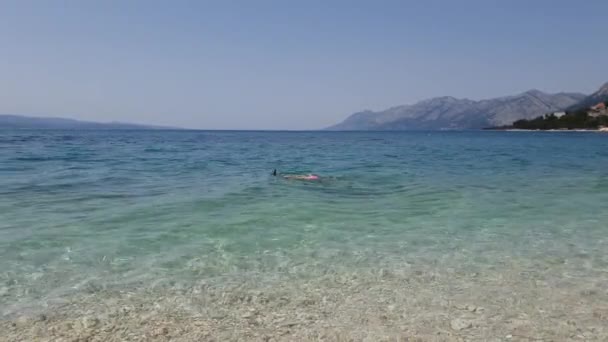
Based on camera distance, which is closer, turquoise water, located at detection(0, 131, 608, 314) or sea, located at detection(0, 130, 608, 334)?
sea, located at detection(0, 130, 608, 334)

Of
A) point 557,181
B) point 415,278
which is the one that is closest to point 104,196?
point 415,278

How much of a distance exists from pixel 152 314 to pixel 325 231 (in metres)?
5.36

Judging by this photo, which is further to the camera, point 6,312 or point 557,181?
point 557,181

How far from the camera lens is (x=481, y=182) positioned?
66.8ft

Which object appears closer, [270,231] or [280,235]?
[280,235]

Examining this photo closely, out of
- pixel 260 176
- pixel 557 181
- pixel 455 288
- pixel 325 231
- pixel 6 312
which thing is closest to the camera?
pixel 6 312

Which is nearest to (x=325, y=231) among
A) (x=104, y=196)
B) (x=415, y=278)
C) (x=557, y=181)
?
(x=415, y=278)

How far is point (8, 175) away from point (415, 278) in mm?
20354

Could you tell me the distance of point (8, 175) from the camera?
2036 cm

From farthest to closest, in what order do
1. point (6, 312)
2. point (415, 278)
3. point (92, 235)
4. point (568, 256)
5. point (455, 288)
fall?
point (92, 235), point (568, 256), point (415, 278), point (455, 288), point (6, 312)

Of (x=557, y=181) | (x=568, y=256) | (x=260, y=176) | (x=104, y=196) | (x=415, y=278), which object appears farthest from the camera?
(x=260, y=176)

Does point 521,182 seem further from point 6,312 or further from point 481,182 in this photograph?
point 6,312

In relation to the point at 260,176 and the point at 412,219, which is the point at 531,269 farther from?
the point at 260,176

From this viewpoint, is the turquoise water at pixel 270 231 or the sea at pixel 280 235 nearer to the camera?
the sea at pixel 280 235
